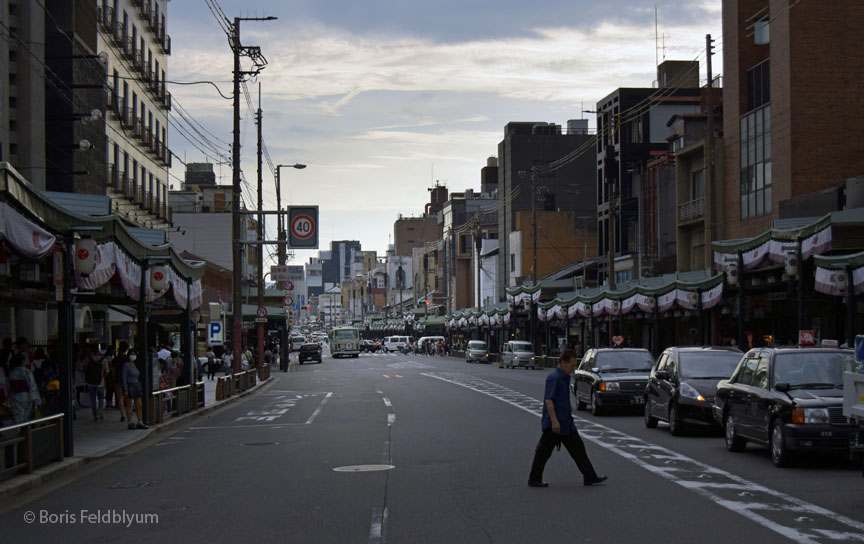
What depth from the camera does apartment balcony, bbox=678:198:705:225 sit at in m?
57.0

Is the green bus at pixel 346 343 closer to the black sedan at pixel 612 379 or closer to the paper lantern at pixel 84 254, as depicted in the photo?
the black sedan at pixel 612 379

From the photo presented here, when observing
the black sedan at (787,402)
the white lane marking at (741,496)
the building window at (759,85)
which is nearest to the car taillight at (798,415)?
the black sedan at (787,402)

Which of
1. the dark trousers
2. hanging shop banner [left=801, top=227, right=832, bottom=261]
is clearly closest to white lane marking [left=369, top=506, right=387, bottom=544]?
the dark trousers

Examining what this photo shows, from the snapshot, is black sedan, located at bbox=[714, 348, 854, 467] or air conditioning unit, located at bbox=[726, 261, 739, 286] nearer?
black sedan, located at bbox=[714, 348, 854, 467]

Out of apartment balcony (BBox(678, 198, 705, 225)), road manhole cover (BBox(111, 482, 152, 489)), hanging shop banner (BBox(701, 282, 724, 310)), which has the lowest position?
road manhole cover (BBox(111, 482, 152, 489))

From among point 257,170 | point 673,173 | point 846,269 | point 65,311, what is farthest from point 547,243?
point 65,311

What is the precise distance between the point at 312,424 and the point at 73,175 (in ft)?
66.4

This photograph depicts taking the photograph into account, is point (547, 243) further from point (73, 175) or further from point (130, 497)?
point (130, 497)

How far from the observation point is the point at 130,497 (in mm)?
12570

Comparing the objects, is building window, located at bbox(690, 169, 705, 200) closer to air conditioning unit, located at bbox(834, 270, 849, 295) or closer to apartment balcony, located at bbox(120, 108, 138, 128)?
apartment balcony, located at bbox(120, 108, 138, 128)

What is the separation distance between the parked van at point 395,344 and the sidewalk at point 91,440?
306 ft

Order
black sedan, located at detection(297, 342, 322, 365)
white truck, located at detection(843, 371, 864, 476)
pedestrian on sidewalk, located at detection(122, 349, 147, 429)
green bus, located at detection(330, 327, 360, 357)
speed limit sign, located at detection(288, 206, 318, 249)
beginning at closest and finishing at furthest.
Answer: white truck, located at detection(843, 371, 864, 476) → pedestrian on sidewalk, located at detection(122, 349, 147, 429) → speed limit sign, located at detection(288, 206, 318, 249) → black sedan, located at detection(297, 342, 322, 365) → green bus, located at detection(330, 327, 360, 357)

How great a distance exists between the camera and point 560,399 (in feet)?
40.3

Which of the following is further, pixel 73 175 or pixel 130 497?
pixel 73 175
